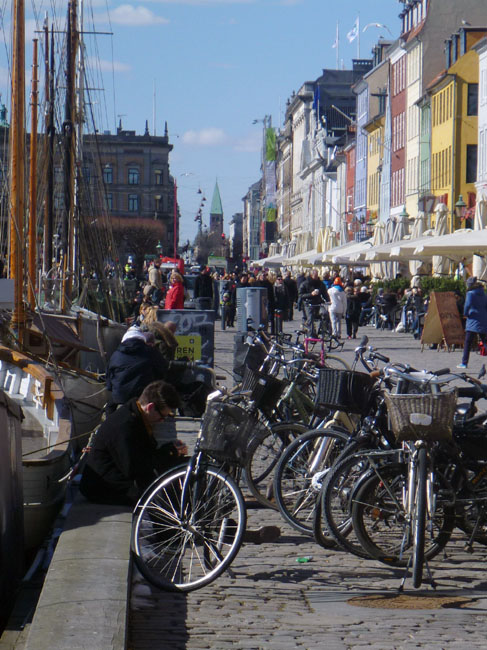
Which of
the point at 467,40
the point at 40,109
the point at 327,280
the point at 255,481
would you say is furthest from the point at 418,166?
the point at 255,481

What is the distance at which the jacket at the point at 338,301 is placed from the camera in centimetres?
3403

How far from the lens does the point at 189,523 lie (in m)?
7.45

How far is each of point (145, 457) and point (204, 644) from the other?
2.23m

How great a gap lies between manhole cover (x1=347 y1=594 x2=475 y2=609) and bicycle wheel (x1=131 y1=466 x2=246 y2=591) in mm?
794

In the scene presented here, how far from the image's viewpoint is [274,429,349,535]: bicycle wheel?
877 cm

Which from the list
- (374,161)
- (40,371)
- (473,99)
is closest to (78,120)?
(40,371)

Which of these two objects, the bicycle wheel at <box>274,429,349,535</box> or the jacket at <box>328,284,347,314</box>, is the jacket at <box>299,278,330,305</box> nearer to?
the jacket at <box>328,284,347,314</box>

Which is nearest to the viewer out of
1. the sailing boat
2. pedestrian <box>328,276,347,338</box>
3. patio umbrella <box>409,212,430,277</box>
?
the sailing boat

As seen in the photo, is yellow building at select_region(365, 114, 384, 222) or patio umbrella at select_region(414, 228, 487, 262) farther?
yellow building at select_region(365, 114, 384, 222)

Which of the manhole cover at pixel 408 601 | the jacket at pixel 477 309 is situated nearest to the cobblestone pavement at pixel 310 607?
the manhole cover at pixel 408 601

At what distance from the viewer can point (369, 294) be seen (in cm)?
3956

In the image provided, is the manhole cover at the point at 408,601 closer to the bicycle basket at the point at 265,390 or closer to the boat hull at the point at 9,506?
the boat hull at the point at 9,506

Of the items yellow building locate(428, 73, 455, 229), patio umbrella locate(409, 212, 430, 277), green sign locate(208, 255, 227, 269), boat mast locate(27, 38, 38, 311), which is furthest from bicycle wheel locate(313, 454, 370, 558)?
green sign locate(208, 255, 227, 269)

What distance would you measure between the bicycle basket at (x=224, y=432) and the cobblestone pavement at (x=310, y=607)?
750 mm
